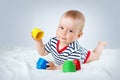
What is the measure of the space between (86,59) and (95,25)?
65 cm

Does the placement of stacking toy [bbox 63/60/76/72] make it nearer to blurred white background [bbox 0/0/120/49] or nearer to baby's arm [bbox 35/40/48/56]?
baby's arm [bbox 35/40/48/56]

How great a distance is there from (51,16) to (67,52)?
28.0 inches

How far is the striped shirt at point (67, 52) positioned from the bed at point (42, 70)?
5 cm

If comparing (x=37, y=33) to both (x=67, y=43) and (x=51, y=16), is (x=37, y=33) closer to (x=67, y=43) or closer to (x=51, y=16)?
(x=67, y=43)

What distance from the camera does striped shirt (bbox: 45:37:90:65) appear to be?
1.66 meters

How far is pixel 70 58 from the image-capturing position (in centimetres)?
166

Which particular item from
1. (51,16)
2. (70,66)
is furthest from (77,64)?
(51,16)

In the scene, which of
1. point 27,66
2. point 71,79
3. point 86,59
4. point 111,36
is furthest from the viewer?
point 111,36

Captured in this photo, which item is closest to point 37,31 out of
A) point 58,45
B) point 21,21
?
point 58,45

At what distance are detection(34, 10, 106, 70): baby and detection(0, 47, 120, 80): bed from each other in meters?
0.05

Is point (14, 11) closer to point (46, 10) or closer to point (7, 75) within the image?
point (46, 10)

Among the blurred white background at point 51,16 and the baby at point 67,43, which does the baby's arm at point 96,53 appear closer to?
the baby at point 67,43

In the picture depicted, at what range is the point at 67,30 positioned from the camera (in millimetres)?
1620

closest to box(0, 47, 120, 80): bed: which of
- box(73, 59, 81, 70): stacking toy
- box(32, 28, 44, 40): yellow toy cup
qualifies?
box(73, 59, 81, 70): stacking toy
